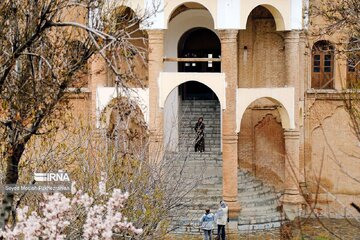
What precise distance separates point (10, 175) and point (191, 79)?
38.5ft

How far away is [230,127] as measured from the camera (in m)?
19.1

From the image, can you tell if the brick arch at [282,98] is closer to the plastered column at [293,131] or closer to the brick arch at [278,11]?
the plastered column at [293,131]

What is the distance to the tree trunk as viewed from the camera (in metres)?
7.82

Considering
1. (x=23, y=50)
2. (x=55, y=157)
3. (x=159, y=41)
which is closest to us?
(x=23, y=50)

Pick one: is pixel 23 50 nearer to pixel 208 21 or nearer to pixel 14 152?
pixel 14 152

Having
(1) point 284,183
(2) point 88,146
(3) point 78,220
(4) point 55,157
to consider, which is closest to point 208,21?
(1) point 284,183

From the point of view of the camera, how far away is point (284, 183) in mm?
20953

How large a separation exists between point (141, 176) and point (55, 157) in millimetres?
2016

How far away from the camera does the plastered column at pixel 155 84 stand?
62.2ft

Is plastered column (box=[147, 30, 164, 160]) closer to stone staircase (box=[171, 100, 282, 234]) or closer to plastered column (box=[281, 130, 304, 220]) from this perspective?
stone staircase (box=[171, 100, 282, 234])

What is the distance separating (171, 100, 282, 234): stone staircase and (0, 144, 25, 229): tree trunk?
9.98m

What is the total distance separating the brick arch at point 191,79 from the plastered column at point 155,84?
0.14 meters

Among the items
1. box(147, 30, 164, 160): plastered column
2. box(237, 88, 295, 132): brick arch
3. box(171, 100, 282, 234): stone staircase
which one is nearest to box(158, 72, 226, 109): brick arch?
box(147, 30, 164, 160): plastered column

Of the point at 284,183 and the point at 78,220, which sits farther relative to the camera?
the point at 284,183
